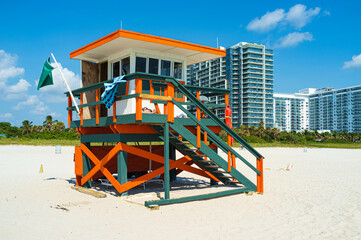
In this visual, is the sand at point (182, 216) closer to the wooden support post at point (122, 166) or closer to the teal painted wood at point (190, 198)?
the teal painted wood at point (190, 198)

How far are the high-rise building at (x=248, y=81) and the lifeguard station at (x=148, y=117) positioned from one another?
120108 millimetres

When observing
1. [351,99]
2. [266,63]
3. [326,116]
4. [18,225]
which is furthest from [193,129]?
[326,116]

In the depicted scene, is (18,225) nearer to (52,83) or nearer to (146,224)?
(146,224)

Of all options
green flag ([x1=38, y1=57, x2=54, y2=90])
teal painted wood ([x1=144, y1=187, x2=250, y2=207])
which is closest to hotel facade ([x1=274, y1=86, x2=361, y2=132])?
teal painted wood ([x1=144, y1=187, x2=250, y2=207])

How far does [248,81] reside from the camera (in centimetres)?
13250

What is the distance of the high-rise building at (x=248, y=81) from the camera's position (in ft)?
431

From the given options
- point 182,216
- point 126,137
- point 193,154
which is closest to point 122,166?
point 126,137

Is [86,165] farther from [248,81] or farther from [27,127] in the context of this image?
[248,81]

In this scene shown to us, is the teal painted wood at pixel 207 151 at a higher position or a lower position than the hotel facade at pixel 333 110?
lower

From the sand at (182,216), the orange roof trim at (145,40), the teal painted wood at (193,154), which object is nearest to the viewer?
the sand at (182,216)

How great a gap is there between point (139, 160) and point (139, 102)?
4.68 m

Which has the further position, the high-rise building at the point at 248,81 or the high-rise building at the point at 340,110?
the high-rise building at the point at 340,110

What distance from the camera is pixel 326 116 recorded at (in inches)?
7574

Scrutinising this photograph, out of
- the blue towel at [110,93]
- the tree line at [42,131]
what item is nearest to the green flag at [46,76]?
the blue towel at [110,93]
